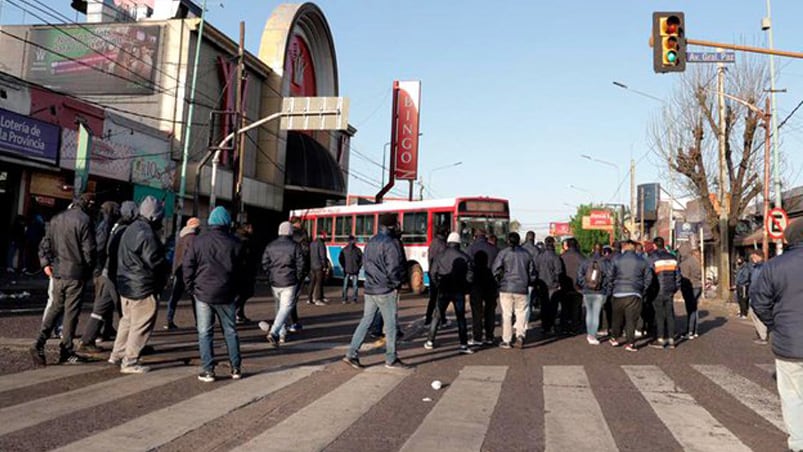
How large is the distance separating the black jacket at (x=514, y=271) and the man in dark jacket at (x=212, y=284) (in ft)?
15.1

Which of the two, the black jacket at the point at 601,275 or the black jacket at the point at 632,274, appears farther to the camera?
the black jacket at the point at 601,275

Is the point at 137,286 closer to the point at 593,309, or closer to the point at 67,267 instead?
the point at 67,267

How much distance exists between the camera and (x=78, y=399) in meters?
5.64

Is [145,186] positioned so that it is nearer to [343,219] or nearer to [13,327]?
[343,219]

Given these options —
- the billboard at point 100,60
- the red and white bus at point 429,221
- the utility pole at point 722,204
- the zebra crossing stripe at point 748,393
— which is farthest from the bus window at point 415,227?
the billboard at point 100,60

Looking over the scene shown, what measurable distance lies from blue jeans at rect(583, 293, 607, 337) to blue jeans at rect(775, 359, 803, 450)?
6341mm

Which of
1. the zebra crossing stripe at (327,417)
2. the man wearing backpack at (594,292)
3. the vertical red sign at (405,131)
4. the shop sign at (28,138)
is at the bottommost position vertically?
the zebra crossing stripe at (327,417)

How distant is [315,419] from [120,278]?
2999 millimetres

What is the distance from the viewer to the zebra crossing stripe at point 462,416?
473 cm

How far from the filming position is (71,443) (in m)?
4.42

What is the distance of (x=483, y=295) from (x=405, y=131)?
93.6 feet

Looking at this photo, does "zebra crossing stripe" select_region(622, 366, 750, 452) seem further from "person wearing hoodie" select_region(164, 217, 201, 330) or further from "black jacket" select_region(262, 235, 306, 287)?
"person wearing hoodie" select_region(164, 217, 201, 330)

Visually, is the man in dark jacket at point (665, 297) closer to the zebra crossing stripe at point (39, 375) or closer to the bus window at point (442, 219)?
the zebra crossing stripe at point (39, 375)

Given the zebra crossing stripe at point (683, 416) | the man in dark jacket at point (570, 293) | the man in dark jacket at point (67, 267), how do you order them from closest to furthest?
the zebra crossing stripe at point (683, 416) < the man in dark jacket at point (67, 267) < the man in dark jacket at point (570, 293)
